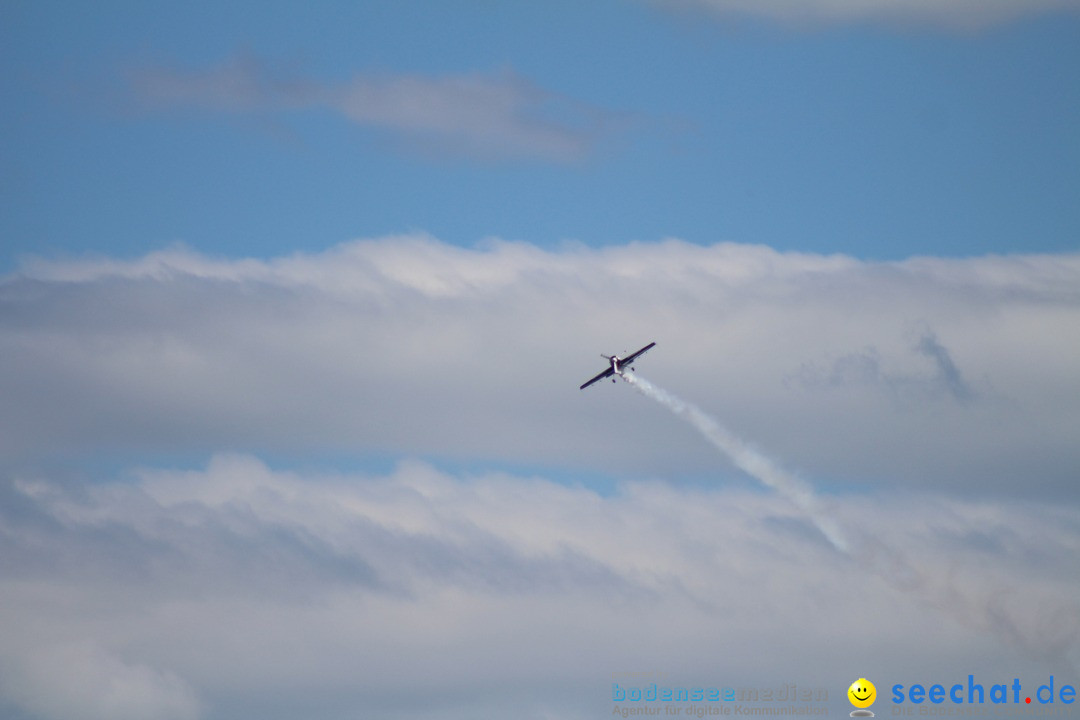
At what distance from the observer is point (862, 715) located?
7662 inches

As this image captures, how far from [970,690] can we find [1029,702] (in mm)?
10091

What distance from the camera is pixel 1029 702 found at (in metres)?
196

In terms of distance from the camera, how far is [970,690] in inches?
7480

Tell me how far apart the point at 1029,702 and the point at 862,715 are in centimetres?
1878

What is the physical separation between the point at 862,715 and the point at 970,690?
1227 cm
